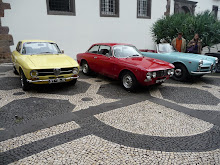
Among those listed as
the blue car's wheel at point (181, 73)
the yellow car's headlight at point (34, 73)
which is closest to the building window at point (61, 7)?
the yellow car's headlight at point (34, 73)

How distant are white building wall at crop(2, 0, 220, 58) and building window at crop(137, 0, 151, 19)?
0.36 m

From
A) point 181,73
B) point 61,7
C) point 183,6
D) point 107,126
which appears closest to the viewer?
point 107,126

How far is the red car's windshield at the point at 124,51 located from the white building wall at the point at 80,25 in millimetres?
5652

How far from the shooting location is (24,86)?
5652 millimetres

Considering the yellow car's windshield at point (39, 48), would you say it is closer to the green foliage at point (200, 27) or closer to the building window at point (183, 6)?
the green foliage at point (200, 27)

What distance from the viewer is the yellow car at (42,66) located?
5.27 m

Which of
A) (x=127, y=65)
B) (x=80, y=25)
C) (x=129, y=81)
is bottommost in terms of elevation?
(x=129, y=81)

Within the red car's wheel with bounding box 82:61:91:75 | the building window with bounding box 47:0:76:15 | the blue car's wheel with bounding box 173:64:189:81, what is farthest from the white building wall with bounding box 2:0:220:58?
the blue car's wheel with bounding box 173:64:189:81

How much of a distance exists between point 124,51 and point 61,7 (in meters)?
6.55

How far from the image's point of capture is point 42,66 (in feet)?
17.4

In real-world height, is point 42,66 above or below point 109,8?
below

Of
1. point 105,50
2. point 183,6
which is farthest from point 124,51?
point 183,6

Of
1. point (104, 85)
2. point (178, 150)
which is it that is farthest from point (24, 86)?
point (178, 150)

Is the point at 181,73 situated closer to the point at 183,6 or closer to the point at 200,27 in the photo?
the point at 200,27
